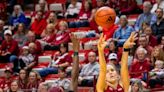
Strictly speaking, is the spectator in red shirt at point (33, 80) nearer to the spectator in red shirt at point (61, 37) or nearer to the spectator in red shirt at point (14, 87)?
the spectator in red shirt at point (14, 87)

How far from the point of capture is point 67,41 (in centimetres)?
1789

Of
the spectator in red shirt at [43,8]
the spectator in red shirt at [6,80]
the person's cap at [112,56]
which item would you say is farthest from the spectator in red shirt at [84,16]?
the person's cap at [112,56]

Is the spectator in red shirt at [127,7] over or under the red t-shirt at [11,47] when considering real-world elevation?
over

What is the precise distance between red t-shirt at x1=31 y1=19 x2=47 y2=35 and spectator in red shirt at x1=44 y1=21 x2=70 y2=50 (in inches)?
46.3

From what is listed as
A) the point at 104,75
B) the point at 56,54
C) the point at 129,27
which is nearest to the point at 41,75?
the point at 56,54

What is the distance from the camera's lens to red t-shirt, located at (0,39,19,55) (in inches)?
731

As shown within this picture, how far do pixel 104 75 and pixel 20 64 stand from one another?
8059mm

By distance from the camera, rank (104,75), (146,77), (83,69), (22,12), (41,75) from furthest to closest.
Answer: (22,12)
(41,75)
(83,69)
(146,77)
(104,75)

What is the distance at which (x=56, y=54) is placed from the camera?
57.3ft

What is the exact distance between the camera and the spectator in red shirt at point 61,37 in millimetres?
17969

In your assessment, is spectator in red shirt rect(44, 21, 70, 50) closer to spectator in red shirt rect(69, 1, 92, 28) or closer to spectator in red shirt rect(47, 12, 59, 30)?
spectator in red shirt rect(47, 12, 59, 30)

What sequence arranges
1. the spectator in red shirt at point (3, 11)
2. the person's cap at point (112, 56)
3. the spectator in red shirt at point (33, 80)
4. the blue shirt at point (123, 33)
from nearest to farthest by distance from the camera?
the person's cap at point (112, 56)
the spectator in red shirt at point (33, 80)
the blue shirt at point (123, 33)
the spectator in red shirt at point (3, 11)

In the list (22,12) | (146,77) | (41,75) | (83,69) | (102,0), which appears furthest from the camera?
(22,12)

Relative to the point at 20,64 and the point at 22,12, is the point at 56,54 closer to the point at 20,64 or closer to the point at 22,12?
the point at 20,64
